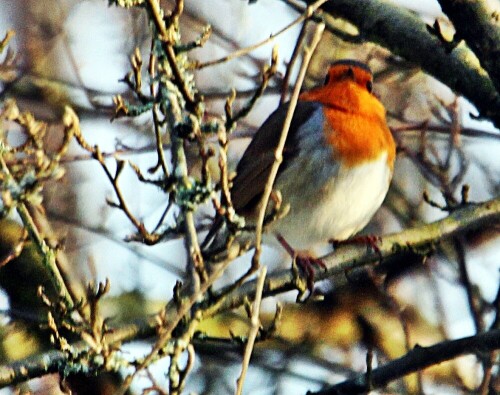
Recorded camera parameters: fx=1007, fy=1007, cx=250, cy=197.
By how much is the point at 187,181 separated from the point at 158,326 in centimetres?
57

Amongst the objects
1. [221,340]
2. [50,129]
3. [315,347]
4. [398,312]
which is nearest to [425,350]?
[221,340]

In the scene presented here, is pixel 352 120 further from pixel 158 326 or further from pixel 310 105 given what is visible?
pixel 158 326

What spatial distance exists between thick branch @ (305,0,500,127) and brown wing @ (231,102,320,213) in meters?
0.73

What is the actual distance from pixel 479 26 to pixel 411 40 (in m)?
0.55

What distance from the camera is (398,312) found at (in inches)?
→ 233

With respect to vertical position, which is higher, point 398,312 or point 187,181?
point 398,312

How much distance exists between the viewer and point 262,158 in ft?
18.3

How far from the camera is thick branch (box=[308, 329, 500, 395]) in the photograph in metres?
4.01

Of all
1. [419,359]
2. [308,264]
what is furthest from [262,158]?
[419,359]

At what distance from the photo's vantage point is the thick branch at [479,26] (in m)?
4.29

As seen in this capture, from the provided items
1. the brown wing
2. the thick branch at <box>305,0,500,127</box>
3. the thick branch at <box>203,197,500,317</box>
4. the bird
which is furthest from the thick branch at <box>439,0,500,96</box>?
the brown wing

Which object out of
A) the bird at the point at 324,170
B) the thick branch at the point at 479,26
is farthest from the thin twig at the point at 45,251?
the thick branch at the point at 479,26

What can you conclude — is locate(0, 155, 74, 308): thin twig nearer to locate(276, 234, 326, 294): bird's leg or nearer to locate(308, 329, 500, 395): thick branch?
locate(308, 329, 500, 395): thick branch

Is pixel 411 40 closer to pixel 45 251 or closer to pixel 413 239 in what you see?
pixel 413 239
